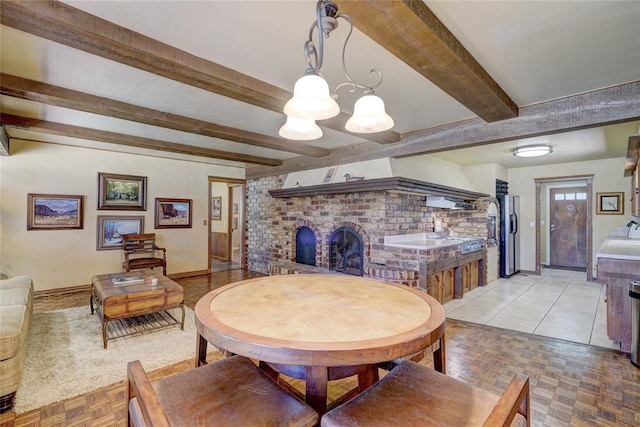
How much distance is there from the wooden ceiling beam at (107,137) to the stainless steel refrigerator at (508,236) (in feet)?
16.2

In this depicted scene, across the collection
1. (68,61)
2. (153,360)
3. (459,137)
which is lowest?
(153,360)

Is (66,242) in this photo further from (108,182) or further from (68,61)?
(68,61)

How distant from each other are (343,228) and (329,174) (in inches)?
36.6

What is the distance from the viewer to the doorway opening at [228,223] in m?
6.86

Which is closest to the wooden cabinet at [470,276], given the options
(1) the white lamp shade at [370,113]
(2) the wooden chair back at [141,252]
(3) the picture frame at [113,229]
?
(1) the white lamp shade at [370,113]

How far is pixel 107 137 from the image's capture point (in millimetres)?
3959

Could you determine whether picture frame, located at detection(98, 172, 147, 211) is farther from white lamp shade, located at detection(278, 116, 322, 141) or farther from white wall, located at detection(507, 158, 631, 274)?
white wall, located at detection(507, 158, 631, 274)

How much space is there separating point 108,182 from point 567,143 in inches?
285

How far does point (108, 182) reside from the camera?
500 centimetres

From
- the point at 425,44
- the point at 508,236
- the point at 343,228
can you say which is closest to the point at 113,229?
the point at 343,228

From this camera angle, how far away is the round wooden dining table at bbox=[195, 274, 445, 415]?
3.12 ft

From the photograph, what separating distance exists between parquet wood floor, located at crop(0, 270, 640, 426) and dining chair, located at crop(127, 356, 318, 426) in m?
1.08

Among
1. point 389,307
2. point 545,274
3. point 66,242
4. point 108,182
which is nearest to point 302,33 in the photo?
point 389,307

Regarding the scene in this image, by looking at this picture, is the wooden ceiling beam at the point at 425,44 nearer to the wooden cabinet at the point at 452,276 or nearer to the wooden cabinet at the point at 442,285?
the wooden cabinet at the point at 452,276
